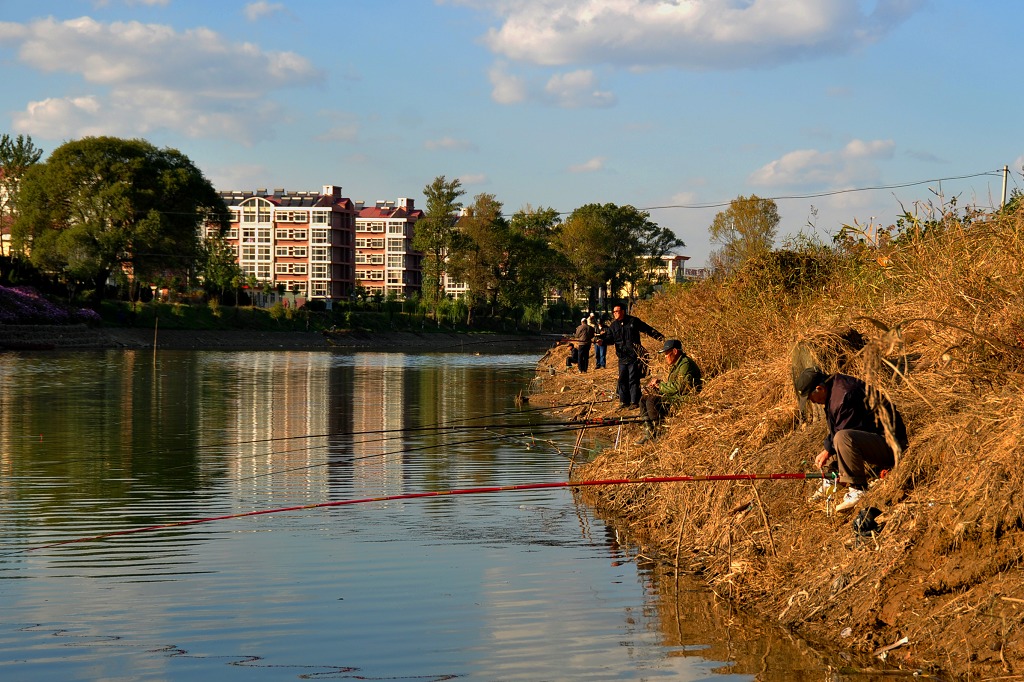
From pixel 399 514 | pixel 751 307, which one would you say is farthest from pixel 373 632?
pixel 751 307

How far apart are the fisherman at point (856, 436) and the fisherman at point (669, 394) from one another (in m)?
4.90

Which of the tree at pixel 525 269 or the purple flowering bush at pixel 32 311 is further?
the tree at pixel 525 269

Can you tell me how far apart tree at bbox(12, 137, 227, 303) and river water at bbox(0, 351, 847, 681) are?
5510 centimetres

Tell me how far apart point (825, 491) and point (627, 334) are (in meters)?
9.99

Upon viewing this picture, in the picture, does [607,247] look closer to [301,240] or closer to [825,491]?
[301,240]

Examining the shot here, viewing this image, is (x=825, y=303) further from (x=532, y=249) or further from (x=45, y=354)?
(x=532, y=249)

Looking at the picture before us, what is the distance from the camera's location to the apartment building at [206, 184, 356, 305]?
148 meters

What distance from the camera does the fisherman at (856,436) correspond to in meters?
8.43

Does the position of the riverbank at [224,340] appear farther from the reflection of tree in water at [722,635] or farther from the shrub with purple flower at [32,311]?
the reflection of tree in water at [722,635]

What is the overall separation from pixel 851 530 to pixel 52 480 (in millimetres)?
10395

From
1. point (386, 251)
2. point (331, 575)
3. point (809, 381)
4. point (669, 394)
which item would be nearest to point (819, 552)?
point (809, 381)

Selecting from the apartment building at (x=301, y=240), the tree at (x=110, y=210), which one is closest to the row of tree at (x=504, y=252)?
the tree at (x=110, y=210)

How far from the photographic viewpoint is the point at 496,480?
604 inches

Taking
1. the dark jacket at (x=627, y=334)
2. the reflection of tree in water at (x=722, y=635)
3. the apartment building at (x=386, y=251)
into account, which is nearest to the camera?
the reflection of tree in water at (x=722, y=635)
